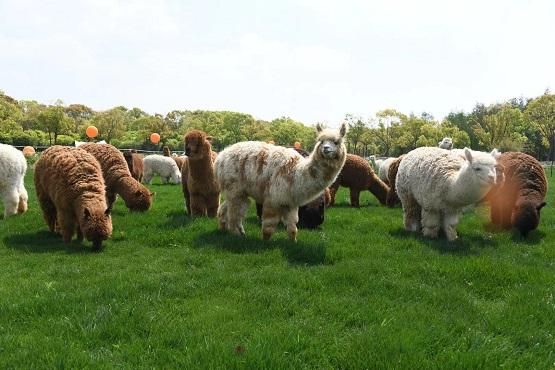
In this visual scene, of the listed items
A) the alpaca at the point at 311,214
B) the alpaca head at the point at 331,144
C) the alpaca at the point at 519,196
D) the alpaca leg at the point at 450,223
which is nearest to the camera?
the alpaca head at the point at 331,144

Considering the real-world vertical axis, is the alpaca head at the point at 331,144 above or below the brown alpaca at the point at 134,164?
above

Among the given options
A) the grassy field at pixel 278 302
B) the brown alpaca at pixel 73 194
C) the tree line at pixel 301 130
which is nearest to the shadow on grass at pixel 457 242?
the grassy field at pixel 278 302

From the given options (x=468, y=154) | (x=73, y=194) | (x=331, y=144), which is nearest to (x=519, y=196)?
(x=468, y=154)

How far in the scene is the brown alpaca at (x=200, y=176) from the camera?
916 centimetres

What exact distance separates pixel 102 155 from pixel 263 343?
7.43 m

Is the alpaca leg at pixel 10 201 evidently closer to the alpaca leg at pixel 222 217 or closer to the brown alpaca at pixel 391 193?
the alpaca leg at pixel 222 217

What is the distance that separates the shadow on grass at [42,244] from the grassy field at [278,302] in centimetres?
5

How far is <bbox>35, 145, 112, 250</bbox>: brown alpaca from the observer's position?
713cm

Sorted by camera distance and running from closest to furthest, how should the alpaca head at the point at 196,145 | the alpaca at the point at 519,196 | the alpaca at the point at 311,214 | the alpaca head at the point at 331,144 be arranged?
1. the alpaca head at the point at 331,144
2. the alpaca at the point at 519,196
3. the alpaca at the point at 311,214
4. the alpaca head at the point at 196,145

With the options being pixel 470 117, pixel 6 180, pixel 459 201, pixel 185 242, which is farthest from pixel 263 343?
pixel 470 117

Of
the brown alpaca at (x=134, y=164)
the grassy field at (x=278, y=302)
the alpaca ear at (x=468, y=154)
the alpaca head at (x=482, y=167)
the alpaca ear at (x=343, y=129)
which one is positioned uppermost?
the alpaca ear at (x=343, y=129)

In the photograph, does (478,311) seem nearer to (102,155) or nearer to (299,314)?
(299,314)

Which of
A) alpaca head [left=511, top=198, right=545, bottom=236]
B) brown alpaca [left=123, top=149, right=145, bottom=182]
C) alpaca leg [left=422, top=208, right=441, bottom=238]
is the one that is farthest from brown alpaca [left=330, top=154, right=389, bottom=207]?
brown alpaca [left=123, top=149, right=145, bottom=182]

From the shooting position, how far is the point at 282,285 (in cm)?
537
